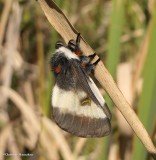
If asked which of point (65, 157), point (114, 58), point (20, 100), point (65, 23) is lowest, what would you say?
point (65, 157)

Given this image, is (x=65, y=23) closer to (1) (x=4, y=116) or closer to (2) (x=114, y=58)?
(2) (x=114, y=58)

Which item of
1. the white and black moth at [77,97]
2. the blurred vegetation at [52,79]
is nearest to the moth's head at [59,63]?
the white and black moth at [77,97]

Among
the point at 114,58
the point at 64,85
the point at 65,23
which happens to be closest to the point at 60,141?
the point at 114,58

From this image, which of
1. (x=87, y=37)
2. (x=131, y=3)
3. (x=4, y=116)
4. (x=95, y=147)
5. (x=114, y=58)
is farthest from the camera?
(x=87, y=37)

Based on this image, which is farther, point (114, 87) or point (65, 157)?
point (65, 157)

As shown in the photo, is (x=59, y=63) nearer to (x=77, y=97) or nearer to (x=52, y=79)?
(x=77, y=97)

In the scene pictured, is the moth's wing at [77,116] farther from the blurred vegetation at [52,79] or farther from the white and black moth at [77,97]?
the blurred vegetation at [52,79]

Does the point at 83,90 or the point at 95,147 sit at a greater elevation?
the point at 83,90
